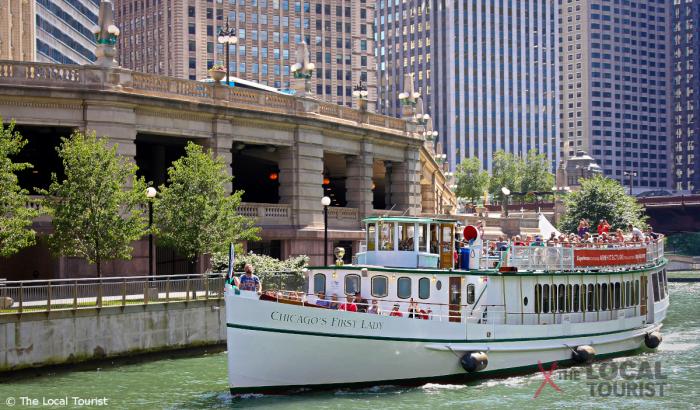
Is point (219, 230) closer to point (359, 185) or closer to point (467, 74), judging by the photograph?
point (359, 185)

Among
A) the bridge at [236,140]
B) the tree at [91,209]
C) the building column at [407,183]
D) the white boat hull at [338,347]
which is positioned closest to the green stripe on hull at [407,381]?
the white boat hull at [338,347]

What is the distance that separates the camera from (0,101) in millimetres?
41250

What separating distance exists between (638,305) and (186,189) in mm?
18571

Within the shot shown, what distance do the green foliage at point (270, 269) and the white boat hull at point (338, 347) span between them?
10914 mm

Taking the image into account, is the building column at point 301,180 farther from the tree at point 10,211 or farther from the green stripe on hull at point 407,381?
the green stripe on hull at point 407,381

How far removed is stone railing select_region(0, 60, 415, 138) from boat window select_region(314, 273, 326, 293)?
1502 cm

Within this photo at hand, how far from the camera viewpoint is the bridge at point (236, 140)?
42312 millimetres

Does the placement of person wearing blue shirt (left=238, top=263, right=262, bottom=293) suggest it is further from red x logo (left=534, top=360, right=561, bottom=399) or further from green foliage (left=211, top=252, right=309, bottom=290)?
green foliage (left=211, top=252, right=309, bottom=290)

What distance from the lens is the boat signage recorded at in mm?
28375

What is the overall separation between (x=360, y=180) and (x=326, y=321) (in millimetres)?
28033

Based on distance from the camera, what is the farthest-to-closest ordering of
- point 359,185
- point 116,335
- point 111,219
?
point 359,185 < point 111,219 < point 116,335

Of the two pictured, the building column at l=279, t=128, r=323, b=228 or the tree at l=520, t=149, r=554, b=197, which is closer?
the building column at l=279, t=128, r=323, b=228

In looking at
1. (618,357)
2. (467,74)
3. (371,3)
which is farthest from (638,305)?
(467,74)

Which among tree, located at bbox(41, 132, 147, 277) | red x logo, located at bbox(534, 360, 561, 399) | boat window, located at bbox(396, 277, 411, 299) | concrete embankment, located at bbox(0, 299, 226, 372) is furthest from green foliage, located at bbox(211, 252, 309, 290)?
red x logo, located at bbox(534, 360, 561, 399)
